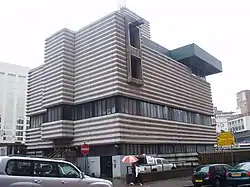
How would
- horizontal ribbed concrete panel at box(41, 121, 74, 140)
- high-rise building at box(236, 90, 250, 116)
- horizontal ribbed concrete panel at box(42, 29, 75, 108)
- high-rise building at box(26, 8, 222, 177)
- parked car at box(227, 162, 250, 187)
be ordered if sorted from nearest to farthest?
1. parked car at box(227, 162, 250, 187)
2. high-rise building at box(26, 8, 222, 177)
3. horizontal ribbed concrete panel at box(41, 121, 74, 140)
4. horizontal ribbed concrete panel at box(42, 29, 75, 108)
5. high-rise building at box(236, 90, 250, 116)

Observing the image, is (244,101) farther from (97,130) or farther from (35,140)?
(97,130)

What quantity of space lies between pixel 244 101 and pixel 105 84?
11697 centimetres

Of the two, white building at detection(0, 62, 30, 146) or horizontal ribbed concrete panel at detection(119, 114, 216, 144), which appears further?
white building at detection(0, 62, 30, 146)

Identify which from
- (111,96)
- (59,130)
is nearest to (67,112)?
(59,130)

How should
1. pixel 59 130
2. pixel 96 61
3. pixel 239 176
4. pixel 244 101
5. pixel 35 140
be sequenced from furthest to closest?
1. pixel 244 101
2. pixel 35 140
3. pixel 59 130
4. pixel 96 61
5. pixel 239 176

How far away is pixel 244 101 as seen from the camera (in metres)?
133

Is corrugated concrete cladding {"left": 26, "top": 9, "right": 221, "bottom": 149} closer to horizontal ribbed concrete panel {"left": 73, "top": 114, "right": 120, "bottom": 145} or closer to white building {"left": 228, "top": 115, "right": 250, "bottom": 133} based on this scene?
horizontal ribbed concrete panel {"left": 73, "top": 114, "right": 120, "bottom": 145}

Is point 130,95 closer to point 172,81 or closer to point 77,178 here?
point 172,81

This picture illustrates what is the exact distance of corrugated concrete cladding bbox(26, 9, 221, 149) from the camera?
31.1 m

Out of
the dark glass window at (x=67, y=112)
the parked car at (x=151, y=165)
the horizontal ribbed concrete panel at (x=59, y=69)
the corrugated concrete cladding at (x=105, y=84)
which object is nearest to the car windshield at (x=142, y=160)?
the parked car at (x=151, y=165)

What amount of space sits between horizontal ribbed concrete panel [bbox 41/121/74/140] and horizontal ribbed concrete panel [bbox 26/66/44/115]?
8268mm

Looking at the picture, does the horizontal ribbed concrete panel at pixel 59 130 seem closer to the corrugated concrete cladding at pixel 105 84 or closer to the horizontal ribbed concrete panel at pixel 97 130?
the corrugated concrete cladding at pixel 105 84

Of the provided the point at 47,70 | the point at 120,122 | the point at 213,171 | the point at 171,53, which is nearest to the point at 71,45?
the point at 47,70

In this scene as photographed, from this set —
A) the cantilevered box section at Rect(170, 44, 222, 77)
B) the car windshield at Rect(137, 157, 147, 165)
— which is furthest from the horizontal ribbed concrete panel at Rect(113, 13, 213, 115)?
the car windshield at Rect(137, 157, 147, 165)
